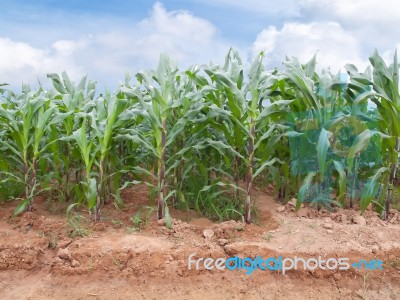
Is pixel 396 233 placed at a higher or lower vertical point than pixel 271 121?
lower

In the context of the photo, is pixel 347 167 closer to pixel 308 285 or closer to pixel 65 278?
pixel 308 285

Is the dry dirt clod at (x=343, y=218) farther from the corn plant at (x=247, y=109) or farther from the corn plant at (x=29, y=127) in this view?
the corn plant at (x=29, y=127)

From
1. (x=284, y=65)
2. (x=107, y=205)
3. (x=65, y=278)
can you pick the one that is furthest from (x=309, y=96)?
(x=65, y=278)

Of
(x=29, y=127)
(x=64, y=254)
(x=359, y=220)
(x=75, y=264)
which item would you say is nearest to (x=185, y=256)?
(x=75, y=264)

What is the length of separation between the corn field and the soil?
Answer: 0.86 feet

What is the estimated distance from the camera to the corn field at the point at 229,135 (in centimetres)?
453

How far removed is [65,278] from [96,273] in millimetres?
269

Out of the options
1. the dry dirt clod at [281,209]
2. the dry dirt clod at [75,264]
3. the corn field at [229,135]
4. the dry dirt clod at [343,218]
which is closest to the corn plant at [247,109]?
the corn field at [229,135]

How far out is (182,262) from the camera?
3.96m

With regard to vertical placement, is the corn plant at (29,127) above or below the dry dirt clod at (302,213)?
above

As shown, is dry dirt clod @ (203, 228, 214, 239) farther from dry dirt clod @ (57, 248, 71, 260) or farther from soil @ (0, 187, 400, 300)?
dry dirt clod @ (57, 248, 71, 260)

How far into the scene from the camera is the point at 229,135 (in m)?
4.69

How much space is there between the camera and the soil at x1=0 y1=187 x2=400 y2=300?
3867 mm

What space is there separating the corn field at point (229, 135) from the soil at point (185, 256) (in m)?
0.26
